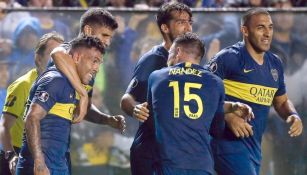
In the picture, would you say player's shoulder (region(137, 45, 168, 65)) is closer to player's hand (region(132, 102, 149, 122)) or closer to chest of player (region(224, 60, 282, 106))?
chest of player (region(224, 60, 282, 106))

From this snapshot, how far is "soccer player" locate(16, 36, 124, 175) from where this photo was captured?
708 cm

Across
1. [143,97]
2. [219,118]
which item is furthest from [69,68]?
[219,118]

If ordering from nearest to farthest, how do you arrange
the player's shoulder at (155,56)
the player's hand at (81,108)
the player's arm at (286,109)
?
the player's hand at (81,108) < the player's shoulder at (155,56) < the player's arm at (286,109)

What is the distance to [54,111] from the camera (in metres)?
7.32

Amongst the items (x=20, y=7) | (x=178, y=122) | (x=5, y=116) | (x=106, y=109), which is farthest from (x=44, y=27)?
(x=178, y=122)

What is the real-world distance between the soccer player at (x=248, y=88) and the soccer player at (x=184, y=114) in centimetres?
95

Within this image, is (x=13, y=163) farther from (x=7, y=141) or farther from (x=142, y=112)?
(x=142, y=112)

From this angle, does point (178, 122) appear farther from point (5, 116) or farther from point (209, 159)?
point (5, 116)

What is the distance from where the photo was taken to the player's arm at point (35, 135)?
704cm

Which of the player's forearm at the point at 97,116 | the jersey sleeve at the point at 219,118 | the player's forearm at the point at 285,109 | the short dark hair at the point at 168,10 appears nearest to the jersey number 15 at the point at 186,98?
the jersey sleeve at the point at 219,118

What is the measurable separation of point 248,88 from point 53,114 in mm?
1880

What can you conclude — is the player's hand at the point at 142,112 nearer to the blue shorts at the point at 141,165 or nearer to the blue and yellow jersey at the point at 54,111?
the blue and yellow jersey at the point at 54,111

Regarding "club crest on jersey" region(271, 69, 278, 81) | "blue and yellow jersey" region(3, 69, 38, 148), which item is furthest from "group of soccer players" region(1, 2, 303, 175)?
"blue and yellow jersey" region(3, 69, 38, 148)

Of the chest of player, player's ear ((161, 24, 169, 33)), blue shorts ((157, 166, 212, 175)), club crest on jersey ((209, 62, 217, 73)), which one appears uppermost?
player's ear ((161, 24, 169, 33))
